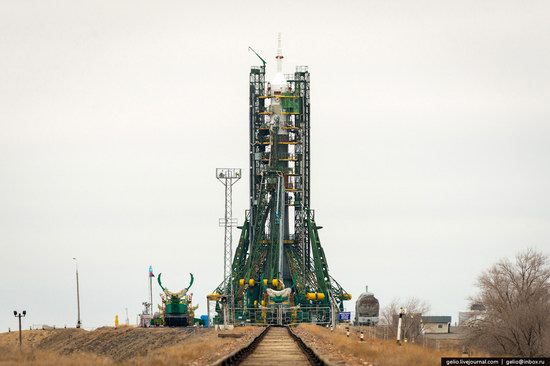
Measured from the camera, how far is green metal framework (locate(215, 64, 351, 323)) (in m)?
121

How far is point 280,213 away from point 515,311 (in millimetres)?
35726

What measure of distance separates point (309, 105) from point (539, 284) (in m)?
37.7

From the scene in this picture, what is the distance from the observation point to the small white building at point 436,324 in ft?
482

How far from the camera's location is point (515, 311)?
9131 cm

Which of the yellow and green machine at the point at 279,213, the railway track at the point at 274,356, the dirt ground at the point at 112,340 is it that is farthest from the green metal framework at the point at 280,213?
the railway track at the point at 274,356

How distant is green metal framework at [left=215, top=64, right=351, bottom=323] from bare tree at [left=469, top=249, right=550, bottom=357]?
22.9 metres

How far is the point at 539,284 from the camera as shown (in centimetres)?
9938

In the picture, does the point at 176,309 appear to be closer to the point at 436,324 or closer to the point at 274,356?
the point at 436,324

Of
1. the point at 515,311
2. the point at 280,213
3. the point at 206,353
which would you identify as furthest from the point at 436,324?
the point at 206,353

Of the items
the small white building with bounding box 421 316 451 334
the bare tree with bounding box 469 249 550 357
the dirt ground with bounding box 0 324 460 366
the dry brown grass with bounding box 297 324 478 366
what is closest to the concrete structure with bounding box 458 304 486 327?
the bare tree with bounding box 469 249 550 357

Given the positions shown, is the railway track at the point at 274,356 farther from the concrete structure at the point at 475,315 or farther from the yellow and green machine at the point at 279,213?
the yellow and green machine at the point at 279,213

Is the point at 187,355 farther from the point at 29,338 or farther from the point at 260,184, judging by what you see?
the point at 260,184

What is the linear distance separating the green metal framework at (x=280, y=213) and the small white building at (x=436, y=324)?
2648 cm

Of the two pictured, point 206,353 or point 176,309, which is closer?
point 206,353
